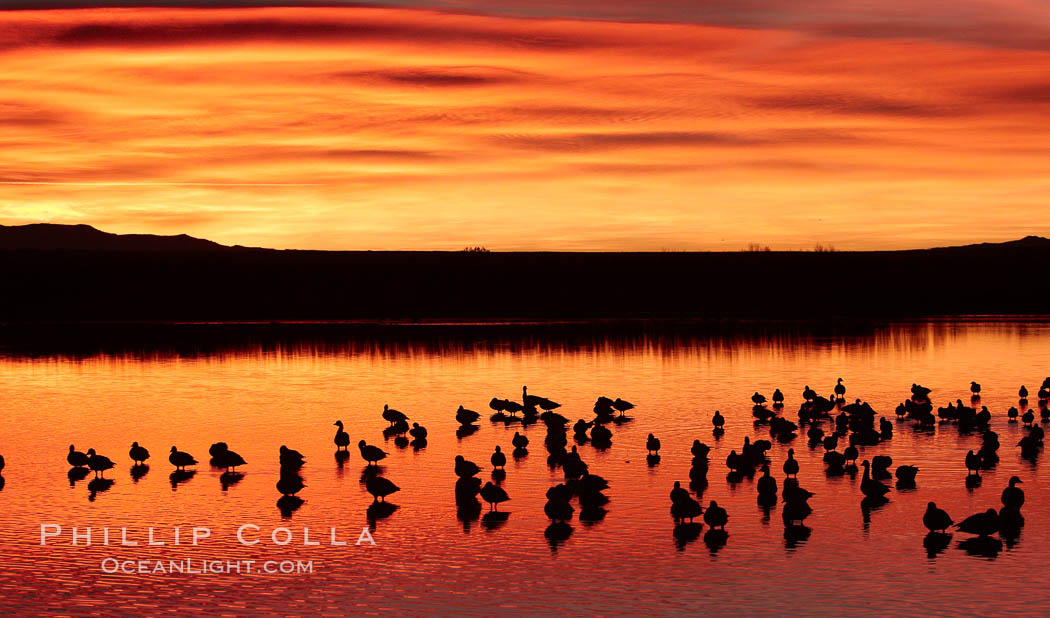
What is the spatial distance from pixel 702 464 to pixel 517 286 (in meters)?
122

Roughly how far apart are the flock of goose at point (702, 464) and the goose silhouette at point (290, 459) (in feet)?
0.08

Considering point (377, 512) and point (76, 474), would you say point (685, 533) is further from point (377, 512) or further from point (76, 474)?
point (76, 474)

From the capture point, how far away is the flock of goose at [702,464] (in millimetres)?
23953

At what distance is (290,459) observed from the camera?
3061 cm

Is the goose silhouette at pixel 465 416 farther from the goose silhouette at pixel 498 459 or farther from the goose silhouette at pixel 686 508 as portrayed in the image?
the goose silhouette at pixel 686 508

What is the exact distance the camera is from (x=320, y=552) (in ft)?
74.7

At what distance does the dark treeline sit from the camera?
121250 millimetres

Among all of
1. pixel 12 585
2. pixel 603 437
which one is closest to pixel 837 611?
pixel 12 585

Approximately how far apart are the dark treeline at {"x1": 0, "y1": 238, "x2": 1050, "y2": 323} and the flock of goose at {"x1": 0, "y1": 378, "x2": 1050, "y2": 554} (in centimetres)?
6695

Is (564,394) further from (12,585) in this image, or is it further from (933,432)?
(12,585)

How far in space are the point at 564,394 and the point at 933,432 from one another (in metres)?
14.7

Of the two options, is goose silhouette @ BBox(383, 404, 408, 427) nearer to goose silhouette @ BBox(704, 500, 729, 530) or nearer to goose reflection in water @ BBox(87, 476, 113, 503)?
goose reflection in water @ BBox(87, 476, 113, 503)

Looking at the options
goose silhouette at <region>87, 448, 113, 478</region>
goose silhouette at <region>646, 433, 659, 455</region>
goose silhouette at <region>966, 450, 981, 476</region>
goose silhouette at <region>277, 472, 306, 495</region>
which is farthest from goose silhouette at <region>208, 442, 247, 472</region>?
goose silhouette at <region>966, 450, 981, 476</region>

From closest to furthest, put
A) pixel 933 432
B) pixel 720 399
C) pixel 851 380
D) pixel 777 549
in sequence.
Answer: pixel 777 549
pixel 933 432
pixel 720 399
pixel 851 380
